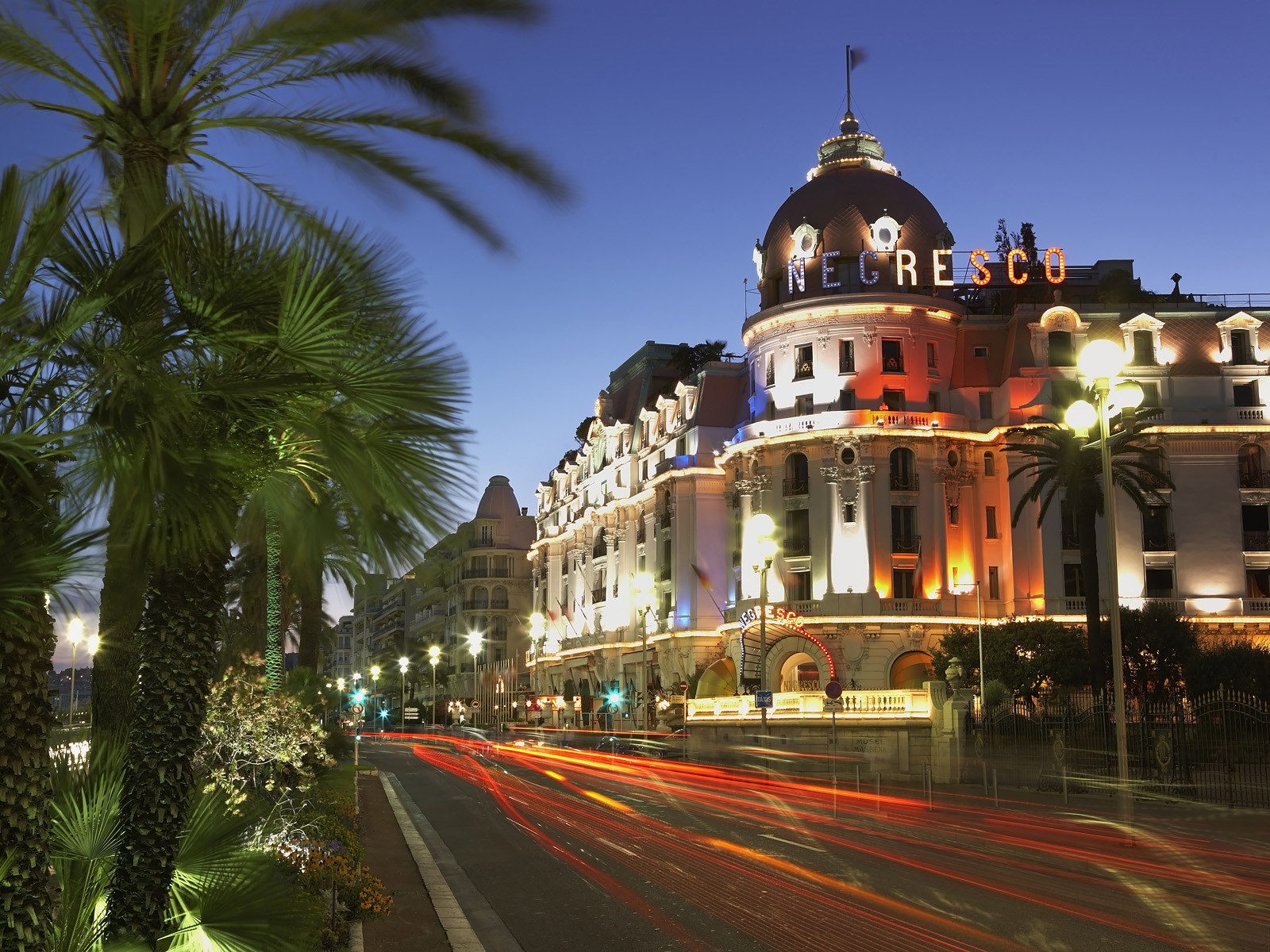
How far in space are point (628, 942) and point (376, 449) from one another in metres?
7.96

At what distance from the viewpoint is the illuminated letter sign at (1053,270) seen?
217 feet

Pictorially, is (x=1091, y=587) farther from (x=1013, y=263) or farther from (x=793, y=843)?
(x=793, y=843)

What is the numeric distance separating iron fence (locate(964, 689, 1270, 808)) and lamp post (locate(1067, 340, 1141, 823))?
10547 millimetres

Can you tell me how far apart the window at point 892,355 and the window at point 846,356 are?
142 centimetres

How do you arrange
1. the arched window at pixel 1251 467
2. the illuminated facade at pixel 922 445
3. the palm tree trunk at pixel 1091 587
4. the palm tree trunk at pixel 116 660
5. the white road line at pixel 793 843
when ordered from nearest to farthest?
the palm tree trunk at pixel 116 660 → the white road line at pixel 793 843 → the palm tree trunk at pixel 1091 587 → the illuminated facade at pixel 922 445 → the arched window at pixel 1251 467

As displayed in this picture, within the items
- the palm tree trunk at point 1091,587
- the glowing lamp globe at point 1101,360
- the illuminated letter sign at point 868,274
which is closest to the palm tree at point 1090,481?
the palm tree trunk at point 1091,587

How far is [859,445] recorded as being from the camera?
61781 mm

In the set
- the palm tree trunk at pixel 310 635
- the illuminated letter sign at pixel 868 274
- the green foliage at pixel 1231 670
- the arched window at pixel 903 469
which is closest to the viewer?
the palm tree trunk at pixel 310 635

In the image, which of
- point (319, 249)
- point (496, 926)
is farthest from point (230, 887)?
point (496, 926)

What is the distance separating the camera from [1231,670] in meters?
51.1

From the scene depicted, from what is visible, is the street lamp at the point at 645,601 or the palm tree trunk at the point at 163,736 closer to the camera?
the palm tree trunk at the point at 163,736

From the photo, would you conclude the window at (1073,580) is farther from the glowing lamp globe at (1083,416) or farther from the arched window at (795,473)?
the glowing lamp globe at (1083,416)

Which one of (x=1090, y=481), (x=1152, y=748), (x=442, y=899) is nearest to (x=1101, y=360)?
(x=442, y=899)

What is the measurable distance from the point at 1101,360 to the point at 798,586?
45.1 metres
